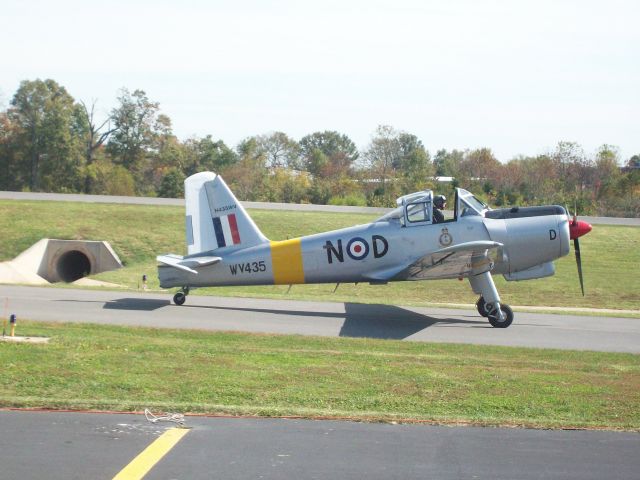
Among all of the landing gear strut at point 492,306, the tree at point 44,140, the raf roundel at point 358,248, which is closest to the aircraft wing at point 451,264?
the landing gear strut at point 492,306

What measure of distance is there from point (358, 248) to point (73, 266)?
21352mm

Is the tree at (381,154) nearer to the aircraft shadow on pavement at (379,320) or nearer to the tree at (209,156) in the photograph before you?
the tree at (209,156)

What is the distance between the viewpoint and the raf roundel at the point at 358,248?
20219 mm

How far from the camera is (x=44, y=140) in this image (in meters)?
74.0

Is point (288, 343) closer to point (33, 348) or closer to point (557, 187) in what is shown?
point (33, 348)

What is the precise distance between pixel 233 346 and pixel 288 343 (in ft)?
4.39

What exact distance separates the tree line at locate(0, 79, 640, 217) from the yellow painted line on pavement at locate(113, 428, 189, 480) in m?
52.1

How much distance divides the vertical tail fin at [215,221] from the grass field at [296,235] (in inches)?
196

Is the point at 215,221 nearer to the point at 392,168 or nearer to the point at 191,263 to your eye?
the point at 191,263

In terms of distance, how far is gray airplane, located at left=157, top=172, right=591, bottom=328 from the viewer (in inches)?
779

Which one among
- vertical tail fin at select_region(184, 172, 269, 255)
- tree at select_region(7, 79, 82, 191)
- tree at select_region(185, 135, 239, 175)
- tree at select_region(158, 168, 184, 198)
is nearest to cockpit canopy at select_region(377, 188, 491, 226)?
vertical tail fin at select_region(184, 172, 269, 255)

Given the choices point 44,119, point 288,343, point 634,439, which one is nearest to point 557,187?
point 44,119

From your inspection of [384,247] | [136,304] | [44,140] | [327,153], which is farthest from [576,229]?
[327,153]

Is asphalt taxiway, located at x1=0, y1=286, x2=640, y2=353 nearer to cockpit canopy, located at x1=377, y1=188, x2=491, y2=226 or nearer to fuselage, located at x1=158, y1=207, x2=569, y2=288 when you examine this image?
fuselage, located at x1=158, y1=207, x2=569, y2=288
